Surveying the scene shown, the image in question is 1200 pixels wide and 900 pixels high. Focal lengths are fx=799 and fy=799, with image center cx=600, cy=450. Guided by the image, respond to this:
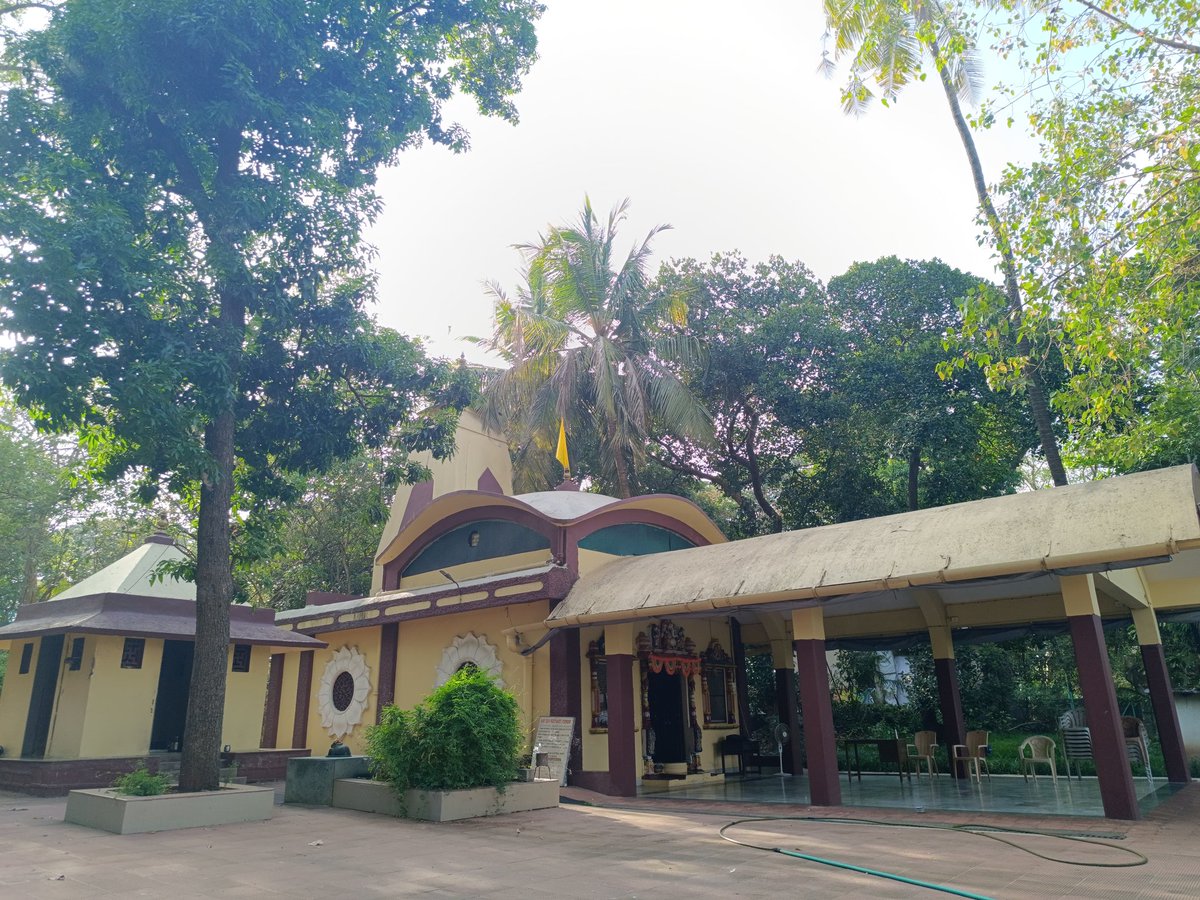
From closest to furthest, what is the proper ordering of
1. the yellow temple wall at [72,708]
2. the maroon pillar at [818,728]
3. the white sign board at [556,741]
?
the maroon pillar at [818,728] → the white sign board at [556,741] → the yellow temple wall at [72,708]

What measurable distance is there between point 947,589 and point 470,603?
25.4ft

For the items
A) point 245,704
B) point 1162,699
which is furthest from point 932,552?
point 245,704

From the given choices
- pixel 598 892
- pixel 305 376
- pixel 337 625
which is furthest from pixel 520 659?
pixel 598 892

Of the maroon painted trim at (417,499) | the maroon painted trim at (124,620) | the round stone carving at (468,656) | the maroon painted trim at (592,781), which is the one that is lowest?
the maroon painted trim at (592,781)

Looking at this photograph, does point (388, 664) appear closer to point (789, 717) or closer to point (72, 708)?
point (72, 708)

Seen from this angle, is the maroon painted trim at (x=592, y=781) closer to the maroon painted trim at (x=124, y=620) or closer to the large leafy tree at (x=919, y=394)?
the maroon painted trim at (x=124, y=620)

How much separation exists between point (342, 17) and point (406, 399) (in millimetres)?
5621

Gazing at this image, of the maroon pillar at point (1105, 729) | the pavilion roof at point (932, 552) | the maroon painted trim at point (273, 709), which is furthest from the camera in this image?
the maroon painted trim at point (273, 709)

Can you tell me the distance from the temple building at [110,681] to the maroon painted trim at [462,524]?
245cm

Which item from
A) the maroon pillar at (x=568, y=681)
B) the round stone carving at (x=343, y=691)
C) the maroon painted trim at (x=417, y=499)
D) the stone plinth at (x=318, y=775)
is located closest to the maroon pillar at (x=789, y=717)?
the maroon pillar at (x=568, y=681)

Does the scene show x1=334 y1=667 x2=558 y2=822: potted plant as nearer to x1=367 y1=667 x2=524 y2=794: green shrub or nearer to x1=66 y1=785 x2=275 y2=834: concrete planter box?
x1=367 y1=667 x2=524 y2=794: green shrub

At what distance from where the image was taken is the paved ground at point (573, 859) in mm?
5688

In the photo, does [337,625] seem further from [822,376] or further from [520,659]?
[822,376]

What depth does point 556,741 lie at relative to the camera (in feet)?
40.0
